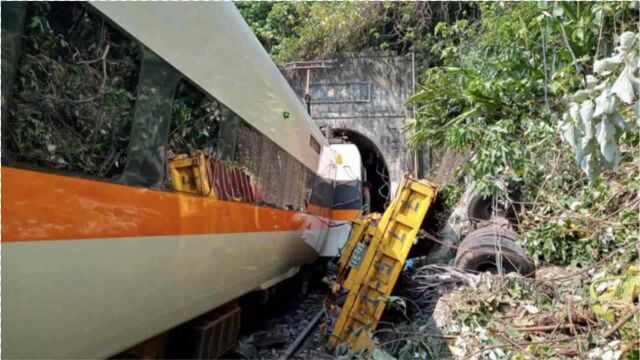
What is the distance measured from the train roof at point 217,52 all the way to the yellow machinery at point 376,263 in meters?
1.61

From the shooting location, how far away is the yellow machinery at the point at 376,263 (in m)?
5.66

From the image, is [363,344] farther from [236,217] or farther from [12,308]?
[12,308]

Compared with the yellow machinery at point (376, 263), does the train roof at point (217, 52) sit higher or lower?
higher

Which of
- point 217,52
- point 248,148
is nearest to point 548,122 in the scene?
point 248,148

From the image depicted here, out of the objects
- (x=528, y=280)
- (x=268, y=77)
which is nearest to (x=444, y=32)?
(x=268, y=77)

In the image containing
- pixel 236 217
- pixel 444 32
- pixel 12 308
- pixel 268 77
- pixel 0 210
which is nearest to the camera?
pixel 0 210

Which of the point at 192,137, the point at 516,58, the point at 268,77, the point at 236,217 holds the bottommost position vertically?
the point at 236,217

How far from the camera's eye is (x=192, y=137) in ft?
10.3

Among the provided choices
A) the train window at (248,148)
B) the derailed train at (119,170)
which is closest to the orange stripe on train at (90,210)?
the derailed train at (119,170)

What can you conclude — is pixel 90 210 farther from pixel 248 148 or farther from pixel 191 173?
pixel 248 148

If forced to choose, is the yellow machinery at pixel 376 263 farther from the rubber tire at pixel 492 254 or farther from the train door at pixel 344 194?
the train door at pixel 344 194

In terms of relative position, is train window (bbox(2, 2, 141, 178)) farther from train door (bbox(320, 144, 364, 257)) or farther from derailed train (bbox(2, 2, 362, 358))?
train door (bbox(320, 144, 364, 257))

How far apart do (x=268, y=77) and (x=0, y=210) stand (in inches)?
136

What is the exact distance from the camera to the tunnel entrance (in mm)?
13914
